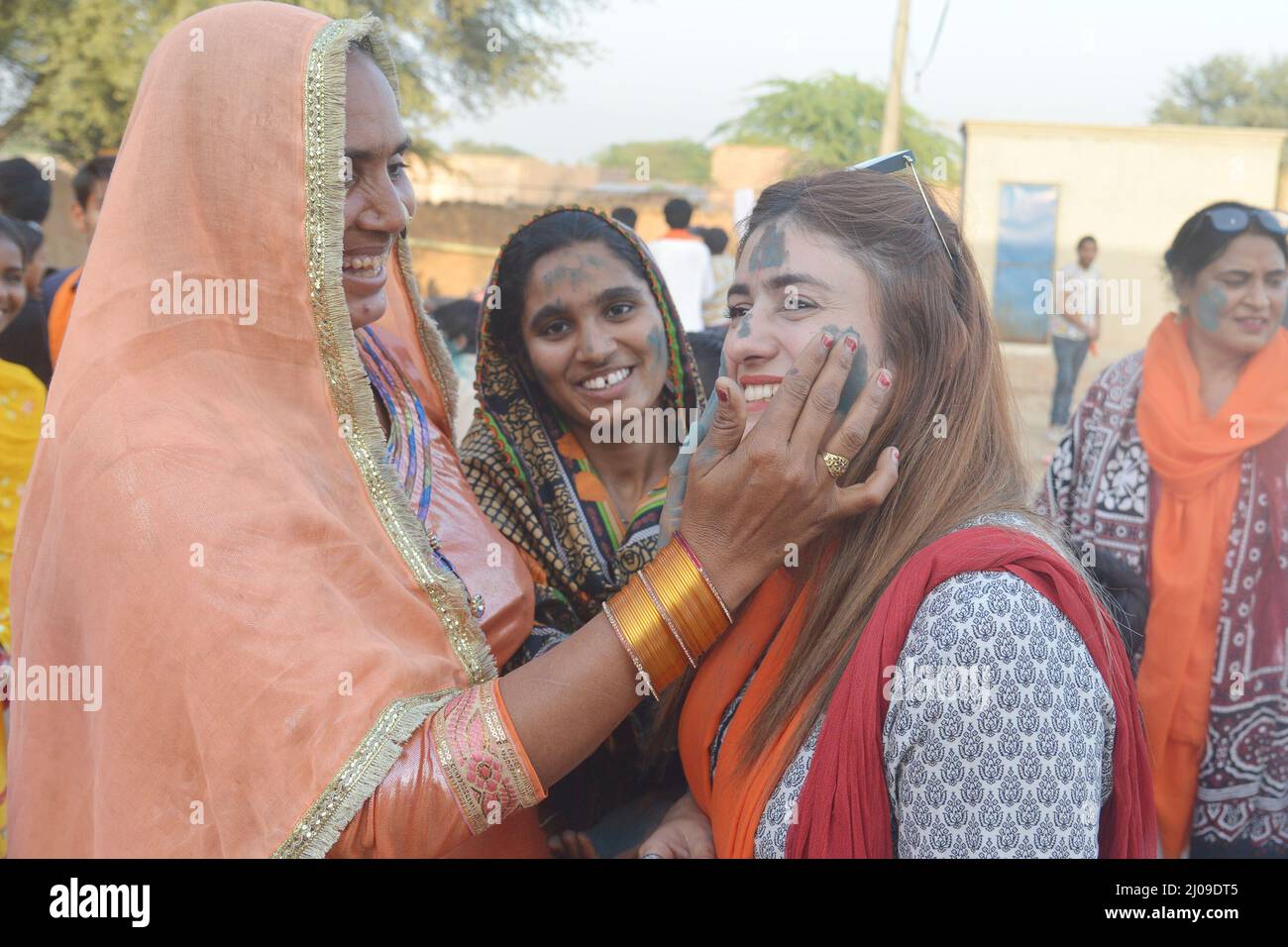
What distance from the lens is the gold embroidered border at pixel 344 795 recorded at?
1.53 meters

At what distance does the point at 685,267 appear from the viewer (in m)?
7.95

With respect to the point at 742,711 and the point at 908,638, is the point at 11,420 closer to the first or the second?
the point at 742,711

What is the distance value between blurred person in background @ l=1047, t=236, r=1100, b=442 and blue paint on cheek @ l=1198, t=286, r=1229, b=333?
288 inches

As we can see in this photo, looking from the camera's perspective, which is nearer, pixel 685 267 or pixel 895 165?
pixel 895 165

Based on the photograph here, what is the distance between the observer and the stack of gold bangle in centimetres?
172

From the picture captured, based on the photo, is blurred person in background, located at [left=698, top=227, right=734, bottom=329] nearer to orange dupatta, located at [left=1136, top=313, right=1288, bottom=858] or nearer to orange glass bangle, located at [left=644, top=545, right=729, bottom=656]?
orange dupatta, located at [left=1136, top=313, right=1288, bottom=858]

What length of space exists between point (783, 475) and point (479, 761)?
617 mm

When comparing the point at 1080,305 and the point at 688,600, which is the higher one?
the point at 1080,305

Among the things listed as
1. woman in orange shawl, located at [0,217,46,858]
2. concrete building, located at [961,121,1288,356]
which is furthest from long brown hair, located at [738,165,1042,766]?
concrete building, located at [961,121,1288,356]

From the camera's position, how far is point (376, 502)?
1.84m

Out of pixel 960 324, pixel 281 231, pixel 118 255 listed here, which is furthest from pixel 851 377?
pixel 118 255

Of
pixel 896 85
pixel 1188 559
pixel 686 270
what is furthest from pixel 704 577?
pixel 896 85
